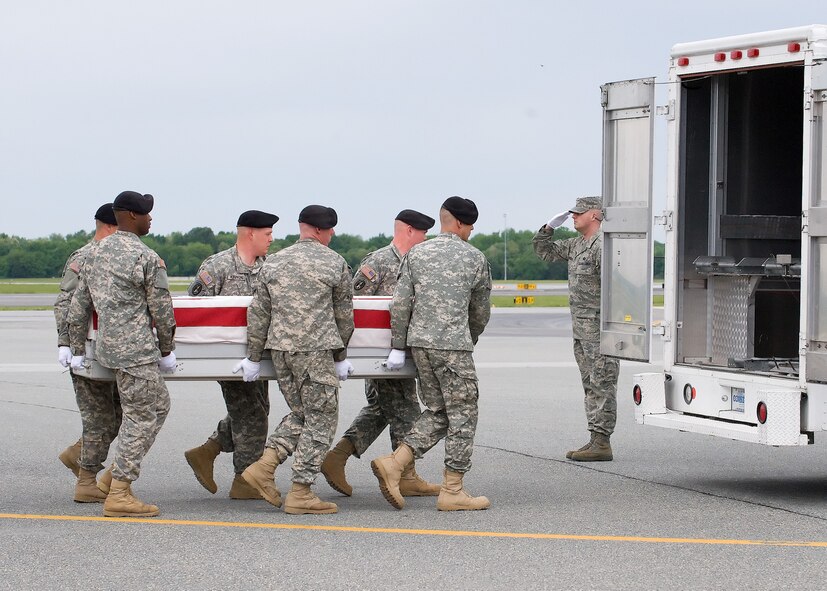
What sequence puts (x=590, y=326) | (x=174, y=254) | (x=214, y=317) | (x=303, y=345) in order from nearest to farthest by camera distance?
(x=303, y=345) < (x=214, y=317) < (x=590, y=326) < (x=174, y=254)

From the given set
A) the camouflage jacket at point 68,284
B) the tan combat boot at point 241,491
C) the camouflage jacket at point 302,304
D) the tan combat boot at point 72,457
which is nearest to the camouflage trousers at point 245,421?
the tan combat boot at point 241,491

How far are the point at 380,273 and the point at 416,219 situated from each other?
54 cm

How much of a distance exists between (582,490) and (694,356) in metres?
1.39

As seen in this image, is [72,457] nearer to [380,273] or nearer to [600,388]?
[380,273]

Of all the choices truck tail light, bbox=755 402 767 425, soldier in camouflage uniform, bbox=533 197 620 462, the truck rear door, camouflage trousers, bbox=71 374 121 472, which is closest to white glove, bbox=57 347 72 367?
camouflage trousers, bbox=71 374 121 472

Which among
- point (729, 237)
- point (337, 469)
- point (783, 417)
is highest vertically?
point (729, 237)

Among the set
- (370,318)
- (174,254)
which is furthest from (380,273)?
(174,254)

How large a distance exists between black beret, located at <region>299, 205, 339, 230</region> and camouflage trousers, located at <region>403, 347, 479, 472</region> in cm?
98

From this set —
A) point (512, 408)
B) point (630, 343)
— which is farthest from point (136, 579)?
point (512, 408)

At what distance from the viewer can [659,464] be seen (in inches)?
410

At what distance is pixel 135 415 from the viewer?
26.3 ft

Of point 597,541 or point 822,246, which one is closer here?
point 597,541

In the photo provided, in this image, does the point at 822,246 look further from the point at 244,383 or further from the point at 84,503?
the point at 84,503

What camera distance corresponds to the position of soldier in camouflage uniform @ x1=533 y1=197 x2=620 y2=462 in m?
10.6
